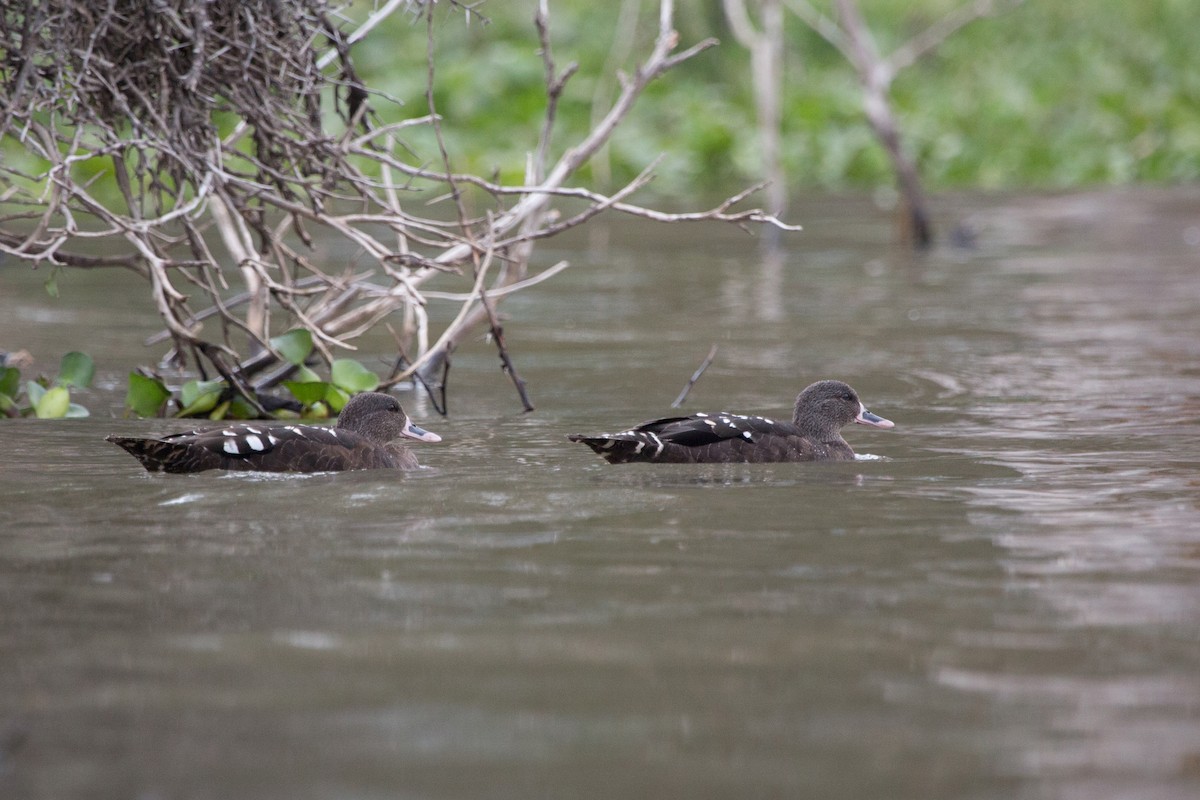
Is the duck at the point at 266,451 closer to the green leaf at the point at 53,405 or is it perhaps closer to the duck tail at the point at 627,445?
the duck tail at the point at 627,445

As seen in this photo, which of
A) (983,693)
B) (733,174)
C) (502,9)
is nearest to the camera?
(983,693)

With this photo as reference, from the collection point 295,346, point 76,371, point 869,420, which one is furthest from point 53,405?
point 869,420

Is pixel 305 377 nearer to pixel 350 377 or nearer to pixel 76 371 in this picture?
pixel 350 377

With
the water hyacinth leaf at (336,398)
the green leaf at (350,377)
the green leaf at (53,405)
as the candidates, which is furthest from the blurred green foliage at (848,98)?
the green leaf at (53,405)

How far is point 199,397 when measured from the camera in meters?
9.04

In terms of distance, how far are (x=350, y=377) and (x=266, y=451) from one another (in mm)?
2272

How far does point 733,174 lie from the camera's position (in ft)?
96.4

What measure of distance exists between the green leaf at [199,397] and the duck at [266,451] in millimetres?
1614

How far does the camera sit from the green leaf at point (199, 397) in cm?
905

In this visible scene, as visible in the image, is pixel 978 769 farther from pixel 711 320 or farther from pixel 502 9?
pixel 502 9

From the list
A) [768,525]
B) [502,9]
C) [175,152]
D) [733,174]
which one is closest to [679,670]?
[768,525]

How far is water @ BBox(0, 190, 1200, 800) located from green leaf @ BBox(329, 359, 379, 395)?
1.13ft

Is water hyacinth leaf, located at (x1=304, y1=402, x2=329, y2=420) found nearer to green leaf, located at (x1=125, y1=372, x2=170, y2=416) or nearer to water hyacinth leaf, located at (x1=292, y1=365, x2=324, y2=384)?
water hyacinth leaf, located at (x1=292, y1=365, x2=324, y2=384)

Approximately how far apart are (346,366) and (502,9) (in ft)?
88.9
